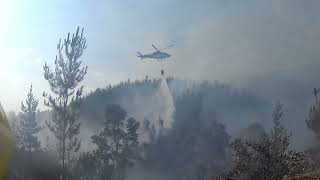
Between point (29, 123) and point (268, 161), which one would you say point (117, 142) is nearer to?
point (29, 123)

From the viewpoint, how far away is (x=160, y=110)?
2085 inches

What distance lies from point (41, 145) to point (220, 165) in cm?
1658

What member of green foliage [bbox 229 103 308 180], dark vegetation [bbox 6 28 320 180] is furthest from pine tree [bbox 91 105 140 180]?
green foliage [bbox 229 103 308 180]

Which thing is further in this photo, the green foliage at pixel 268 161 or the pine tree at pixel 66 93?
the pine tree at pixel 66 93

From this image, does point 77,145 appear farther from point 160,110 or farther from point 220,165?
point 160,110

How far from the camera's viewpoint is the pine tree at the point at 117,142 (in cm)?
4128

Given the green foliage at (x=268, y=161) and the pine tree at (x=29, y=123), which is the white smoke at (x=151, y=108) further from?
the green foliage at (x=268, y=161)

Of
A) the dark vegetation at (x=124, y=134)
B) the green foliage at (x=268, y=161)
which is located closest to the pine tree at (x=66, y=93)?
the dark vegetation at (x=124, y=134)

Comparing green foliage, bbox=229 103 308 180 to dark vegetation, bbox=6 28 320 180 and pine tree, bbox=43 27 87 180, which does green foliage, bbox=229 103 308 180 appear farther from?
pine tree, bbox=43 27 87 180

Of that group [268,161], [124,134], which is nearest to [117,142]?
[124,134]

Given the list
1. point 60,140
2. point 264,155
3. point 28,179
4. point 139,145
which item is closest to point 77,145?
point 60,140

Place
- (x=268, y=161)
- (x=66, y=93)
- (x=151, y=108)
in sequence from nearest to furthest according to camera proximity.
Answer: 1. (x=268, y=161)
2. (x=66, y=93)
3. (x=151, y=108)

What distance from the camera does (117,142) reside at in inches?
1652

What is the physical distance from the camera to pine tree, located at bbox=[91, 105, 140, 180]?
1625 inches
